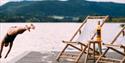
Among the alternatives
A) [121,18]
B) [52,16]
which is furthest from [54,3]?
[121,18]

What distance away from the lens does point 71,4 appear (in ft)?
125

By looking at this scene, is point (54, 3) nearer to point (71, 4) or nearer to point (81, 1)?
point (71, 4)

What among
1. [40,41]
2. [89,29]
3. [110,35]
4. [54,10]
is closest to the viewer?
[89,29]

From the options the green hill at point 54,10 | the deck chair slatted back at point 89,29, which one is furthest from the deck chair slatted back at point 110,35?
the green hill at point 54,10

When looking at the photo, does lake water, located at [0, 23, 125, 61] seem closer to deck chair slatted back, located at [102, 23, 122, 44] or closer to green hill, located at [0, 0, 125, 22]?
deck chair slatted back, located at [102, 23, 122, 44]

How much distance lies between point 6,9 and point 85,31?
25.2 m

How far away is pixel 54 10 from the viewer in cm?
3628

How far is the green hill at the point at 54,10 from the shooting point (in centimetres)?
3139

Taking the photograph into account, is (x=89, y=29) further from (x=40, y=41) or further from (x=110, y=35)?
(x=110, y=35)

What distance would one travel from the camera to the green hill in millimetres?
31391

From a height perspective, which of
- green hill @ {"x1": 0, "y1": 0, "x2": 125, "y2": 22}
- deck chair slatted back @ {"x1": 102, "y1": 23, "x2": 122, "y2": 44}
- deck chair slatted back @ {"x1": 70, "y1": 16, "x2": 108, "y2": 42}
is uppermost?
deck chair slatted back @ {"x1": 70, "y1": 16, "x2": 108, "y2": 42}

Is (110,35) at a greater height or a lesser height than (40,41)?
lesser

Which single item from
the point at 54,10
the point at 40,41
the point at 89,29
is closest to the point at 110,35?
the point at 40,41

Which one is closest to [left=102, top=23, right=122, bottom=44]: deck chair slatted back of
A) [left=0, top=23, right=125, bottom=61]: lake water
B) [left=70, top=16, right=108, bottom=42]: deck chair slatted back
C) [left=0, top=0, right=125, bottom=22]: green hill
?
[left=0, top=23, right=125, bottom=61]: lake water
